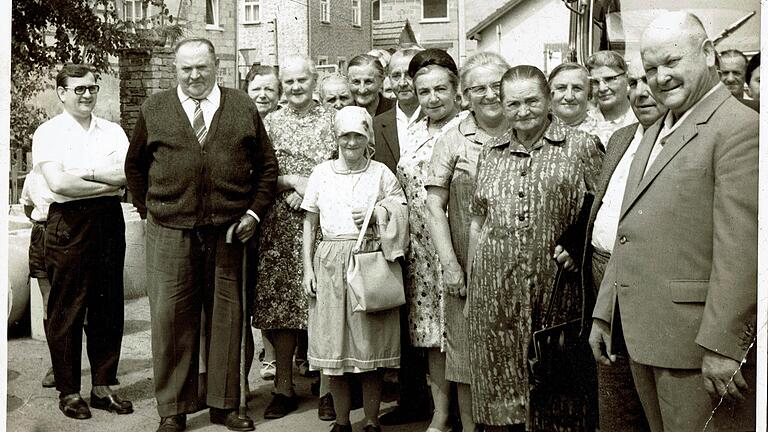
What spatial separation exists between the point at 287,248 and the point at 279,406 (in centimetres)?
86

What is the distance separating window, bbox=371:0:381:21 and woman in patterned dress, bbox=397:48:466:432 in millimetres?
510

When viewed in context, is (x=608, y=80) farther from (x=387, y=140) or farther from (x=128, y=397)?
(x=128, y=397)

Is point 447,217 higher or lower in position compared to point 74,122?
lower

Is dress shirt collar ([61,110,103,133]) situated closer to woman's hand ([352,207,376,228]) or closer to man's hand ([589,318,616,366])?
woman's hand ([352,207,376,228])

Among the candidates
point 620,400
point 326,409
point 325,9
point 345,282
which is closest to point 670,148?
point 620,400

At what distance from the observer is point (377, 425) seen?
4.79m

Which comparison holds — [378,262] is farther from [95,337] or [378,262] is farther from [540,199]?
[95,337]

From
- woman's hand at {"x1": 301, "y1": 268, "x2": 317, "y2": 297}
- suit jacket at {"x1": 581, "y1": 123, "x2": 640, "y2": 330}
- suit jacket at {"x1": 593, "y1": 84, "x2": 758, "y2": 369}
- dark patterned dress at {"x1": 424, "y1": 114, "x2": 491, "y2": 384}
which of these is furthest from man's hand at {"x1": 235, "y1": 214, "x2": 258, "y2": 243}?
suit jacket at {"x1": 593, "y1": 84, "x2": 758, "y2": 369}

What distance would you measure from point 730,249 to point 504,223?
115cm

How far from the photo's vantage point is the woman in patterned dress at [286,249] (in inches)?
208

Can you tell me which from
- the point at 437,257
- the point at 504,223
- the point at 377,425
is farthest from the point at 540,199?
the point at 377,425

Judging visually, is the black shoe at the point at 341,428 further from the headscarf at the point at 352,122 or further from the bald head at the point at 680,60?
the bald head at the point at 680,60

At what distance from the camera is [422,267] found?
15.5 ft

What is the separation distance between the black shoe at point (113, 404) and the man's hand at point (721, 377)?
3321 mm
